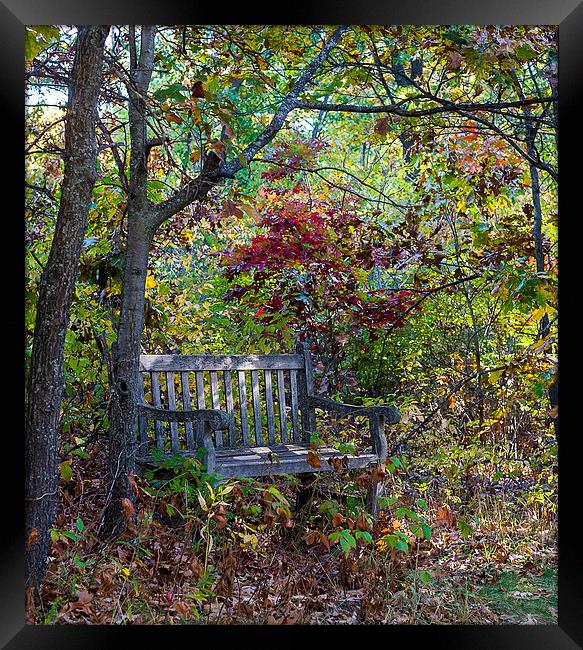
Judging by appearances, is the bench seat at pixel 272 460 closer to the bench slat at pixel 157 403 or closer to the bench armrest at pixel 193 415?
the bench slat at pixel 157 403

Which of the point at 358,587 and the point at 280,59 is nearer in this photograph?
the point at 358,587

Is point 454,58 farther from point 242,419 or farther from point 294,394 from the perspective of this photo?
point 242,419

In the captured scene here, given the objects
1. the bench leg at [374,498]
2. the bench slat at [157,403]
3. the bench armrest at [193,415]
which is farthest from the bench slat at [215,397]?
the bench leg at [374,498]

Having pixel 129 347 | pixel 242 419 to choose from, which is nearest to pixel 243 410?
pixel 242 419

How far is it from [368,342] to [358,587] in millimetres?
1845

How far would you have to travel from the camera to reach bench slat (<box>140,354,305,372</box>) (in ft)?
11.1

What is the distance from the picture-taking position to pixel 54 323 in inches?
99.7

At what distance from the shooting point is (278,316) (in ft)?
13.1
